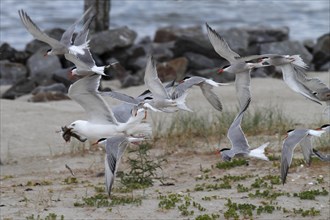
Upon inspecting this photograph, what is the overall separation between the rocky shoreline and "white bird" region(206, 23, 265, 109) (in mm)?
8736

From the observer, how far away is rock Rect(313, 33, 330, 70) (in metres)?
18.4

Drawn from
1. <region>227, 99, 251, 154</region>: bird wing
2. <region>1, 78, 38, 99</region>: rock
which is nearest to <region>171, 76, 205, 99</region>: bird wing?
<region>227, 99, 251, 154</region>: bird wing

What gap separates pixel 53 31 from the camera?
19.4 meters

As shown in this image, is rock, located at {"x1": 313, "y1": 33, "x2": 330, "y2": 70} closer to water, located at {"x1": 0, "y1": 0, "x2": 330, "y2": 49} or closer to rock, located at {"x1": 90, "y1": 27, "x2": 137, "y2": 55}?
water, located at {"x1": 0, "y1": 0, "x2": 330, "y2": 49}

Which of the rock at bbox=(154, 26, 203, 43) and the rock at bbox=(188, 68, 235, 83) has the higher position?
the rock at bbox=(188, 68, 235, 83)

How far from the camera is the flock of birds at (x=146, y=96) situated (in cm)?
700

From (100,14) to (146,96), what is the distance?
11474mm

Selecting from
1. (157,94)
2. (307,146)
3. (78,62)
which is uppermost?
(78,62)

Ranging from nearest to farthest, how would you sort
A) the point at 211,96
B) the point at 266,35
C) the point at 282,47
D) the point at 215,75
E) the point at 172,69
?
the point at 211,96, the point at 215,75, the point at 172,69, the point at 282,47, the point at 266,35

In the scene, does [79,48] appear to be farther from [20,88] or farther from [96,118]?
[20,88]

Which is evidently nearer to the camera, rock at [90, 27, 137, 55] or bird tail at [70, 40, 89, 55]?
bird tail at [70, 40, 89, 55]

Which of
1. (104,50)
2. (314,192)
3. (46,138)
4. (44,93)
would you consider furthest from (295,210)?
(104,50)

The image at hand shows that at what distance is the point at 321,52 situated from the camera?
18.8 metres

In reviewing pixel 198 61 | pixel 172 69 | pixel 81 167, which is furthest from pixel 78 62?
pixel 198 61
